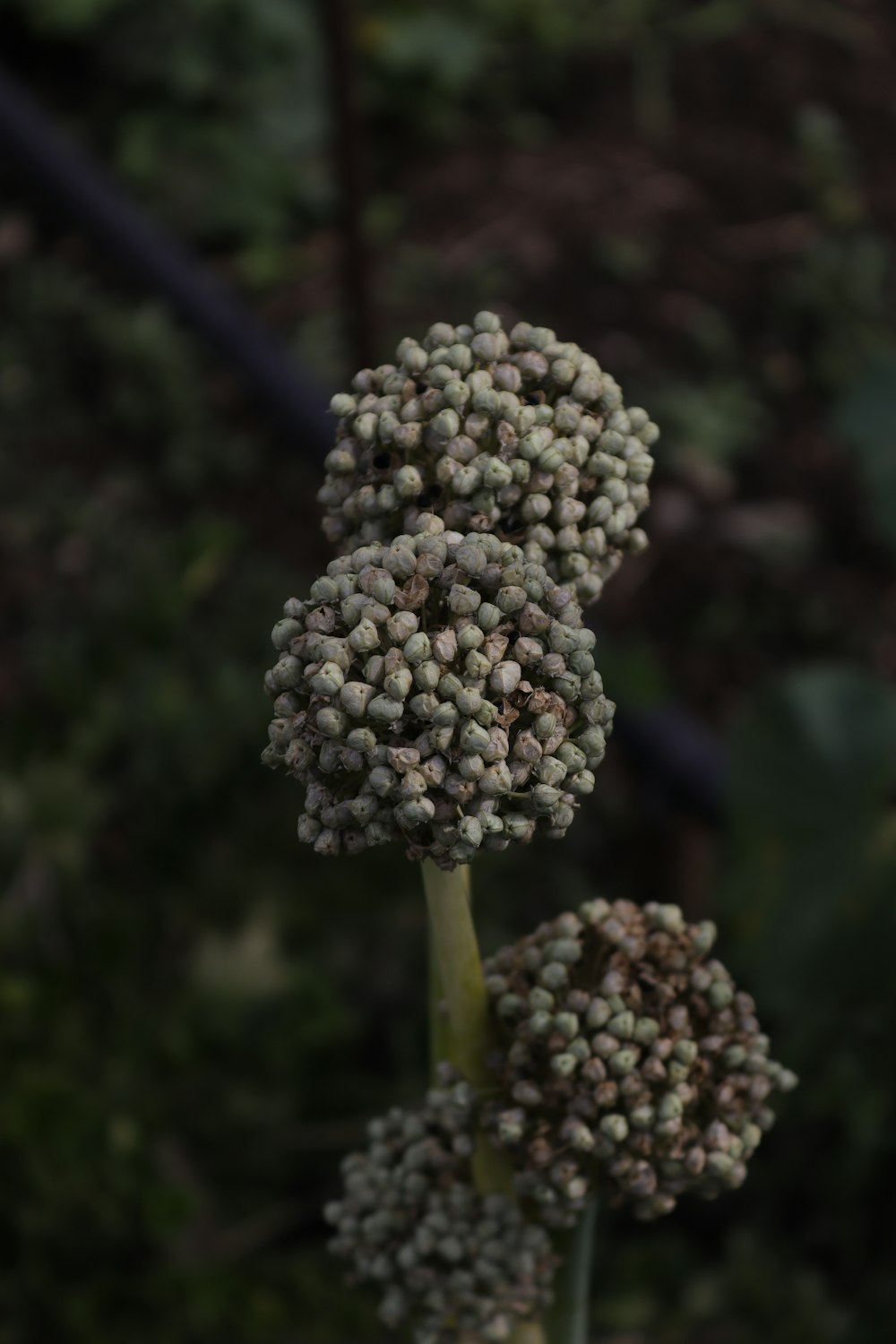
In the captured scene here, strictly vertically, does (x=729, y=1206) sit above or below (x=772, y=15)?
below

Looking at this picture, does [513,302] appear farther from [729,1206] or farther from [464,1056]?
[464,1056]

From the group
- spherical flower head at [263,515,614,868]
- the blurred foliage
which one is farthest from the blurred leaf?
spherical flower head at [263,515,614,868]

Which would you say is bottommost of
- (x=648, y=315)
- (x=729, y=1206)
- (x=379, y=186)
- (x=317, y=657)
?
(x=317, y=657)

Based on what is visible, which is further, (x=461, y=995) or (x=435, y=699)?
(x=461, y=995)

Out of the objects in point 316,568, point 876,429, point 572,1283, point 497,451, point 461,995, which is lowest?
point 572,1283

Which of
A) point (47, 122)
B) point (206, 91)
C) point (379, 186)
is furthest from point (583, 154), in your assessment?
point (47, 122)

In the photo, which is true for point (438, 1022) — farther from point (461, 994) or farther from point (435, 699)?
point (435, 699)

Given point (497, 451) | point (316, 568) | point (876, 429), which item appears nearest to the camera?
point (497, 451)

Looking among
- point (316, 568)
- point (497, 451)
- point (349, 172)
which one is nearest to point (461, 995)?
point (497, 451)
